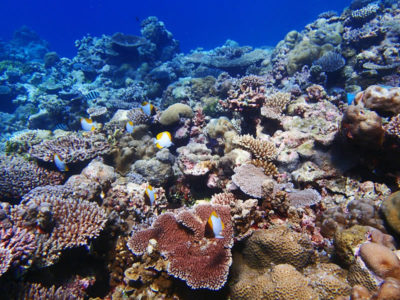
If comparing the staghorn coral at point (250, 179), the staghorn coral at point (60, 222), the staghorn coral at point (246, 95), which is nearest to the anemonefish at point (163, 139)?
the staghorn coral at point (250, 179)

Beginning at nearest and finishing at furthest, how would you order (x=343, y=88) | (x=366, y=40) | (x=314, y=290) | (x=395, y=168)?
(x=314, y=290)
(x=395, y=168)
(x=343, y=88)
(x=366, y=40)

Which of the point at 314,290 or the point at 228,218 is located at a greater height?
the point at 228,218

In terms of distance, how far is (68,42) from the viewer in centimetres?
7181

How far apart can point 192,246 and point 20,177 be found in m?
5.15

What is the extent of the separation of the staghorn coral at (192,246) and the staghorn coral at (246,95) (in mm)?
3452

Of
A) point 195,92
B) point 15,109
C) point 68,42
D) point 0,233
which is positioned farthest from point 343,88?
point 68,42

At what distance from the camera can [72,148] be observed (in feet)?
20.8

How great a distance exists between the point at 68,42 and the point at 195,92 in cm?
8191

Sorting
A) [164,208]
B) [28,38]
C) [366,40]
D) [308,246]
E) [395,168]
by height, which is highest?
[28,38]

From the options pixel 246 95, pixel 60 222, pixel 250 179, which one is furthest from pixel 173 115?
pixel 60 222

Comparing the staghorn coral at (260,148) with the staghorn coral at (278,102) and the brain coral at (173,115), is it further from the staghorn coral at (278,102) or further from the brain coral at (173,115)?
the brain coral at (173,115)

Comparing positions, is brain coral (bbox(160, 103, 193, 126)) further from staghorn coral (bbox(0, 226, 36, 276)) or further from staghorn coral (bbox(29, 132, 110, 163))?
staghorn coral (bbox(0, 226, 36, 276))

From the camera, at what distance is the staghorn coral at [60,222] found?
306 cm

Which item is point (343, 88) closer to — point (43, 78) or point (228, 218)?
point (228, 218)
